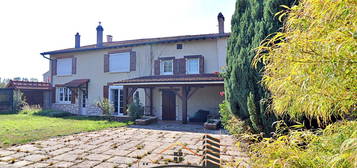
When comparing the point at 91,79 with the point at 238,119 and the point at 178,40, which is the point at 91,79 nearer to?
the point at 178,40

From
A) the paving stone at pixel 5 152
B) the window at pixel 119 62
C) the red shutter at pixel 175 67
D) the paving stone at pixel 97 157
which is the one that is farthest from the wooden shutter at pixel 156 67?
the paving stone at pixel 5 152

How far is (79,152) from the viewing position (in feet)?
16.8

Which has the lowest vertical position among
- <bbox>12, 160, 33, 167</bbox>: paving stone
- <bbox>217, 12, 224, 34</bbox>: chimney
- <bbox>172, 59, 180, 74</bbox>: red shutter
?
<bbox>12, 160, 33, 167</bbox>: paving stone

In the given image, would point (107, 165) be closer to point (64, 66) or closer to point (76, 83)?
point (76, 83)

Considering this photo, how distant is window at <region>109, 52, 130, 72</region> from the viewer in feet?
46.0

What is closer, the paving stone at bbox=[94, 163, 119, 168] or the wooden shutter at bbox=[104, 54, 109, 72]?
the paving stone at bbox=[94, 163, 119, 168]

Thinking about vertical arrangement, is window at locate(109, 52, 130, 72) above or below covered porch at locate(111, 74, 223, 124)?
above

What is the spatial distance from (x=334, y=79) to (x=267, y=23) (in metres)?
3.32

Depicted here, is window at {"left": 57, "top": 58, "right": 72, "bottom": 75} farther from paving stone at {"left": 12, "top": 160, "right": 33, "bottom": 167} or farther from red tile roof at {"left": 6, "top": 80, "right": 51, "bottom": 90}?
paving stone at {"left": 12, "top": 160, "right": 33, "bottom": 167}

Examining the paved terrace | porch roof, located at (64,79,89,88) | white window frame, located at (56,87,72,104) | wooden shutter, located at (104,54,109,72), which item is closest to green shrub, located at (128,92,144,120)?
the paved terrace

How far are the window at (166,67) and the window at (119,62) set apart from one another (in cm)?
256

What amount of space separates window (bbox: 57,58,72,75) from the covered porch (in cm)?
595

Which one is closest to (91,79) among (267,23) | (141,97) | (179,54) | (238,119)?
(141,97)

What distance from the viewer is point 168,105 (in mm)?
A: 13055
